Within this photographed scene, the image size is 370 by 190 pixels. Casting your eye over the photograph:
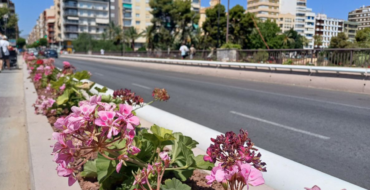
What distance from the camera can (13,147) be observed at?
468cm

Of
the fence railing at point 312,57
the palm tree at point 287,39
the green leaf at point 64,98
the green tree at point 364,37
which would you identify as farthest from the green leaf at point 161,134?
the palm tree at point 287,39

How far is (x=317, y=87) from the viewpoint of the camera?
1400cm

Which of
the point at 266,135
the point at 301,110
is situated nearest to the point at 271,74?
the point at 301,110

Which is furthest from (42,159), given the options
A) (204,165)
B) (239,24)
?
(239,24)

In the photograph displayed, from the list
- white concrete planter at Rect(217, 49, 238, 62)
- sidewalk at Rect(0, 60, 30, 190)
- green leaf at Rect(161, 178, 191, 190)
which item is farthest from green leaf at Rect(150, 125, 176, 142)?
white concrete planter at Rect(217, 49, 238, 62)

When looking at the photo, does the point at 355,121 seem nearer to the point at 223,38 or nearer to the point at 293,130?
the point at 293,130

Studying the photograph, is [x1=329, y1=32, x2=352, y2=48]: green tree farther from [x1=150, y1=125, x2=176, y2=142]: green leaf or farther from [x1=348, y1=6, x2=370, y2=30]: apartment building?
[x1=150, y1=125, x2=176, y2=142]: green leaf

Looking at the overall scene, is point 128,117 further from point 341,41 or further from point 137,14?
point 137,14

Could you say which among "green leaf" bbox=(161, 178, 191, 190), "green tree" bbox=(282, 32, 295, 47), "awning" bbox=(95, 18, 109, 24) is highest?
"awning" bbox=(95, 18, 109, 24)

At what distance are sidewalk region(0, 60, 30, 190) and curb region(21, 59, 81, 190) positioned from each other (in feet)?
0.90

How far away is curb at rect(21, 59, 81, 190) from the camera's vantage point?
9.13 ft

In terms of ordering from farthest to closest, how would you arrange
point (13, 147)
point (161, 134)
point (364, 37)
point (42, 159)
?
point (364, 37) < point (13, 147) < point (42, 159) < point (161, 134)

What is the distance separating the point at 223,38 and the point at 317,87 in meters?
47.3

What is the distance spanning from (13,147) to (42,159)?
1.61 m
